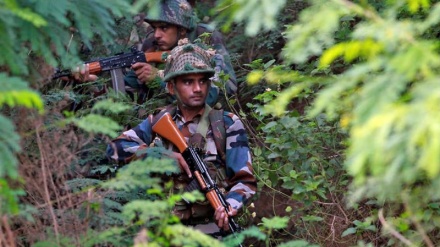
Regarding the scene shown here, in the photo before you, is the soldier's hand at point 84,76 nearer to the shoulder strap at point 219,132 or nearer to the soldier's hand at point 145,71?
the soldier's hand at point 145,71

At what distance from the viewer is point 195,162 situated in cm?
558

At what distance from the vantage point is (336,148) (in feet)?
22.3

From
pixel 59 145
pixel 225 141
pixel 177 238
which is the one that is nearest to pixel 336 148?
pixel 225 141

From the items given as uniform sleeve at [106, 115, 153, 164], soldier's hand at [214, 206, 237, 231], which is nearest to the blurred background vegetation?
uniform sleeve at [106, 115, 153, 164]

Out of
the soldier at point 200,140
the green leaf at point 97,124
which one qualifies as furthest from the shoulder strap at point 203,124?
the green leaf at point 97,124

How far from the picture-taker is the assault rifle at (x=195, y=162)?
214 inches

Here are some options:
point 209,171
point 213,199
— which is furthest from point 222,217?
point 209,171

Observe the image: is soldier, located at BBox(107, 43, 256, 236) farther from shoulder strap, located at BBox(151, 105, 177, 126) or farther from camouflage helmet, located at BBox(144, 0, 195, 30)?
camouflage helmet, located at BBox(144, 0, 195, 30)

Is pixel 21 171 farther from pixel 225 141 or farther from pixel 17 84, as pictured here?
pixel 225 141

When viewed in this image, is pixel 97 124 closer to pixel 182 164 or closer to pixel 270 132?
pixel 182 164

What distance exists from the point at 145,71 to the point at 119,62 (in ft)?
0.75

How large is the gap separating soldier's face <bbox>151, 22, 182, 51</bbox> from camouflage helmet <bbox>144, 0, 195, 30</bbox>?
69 millimetres

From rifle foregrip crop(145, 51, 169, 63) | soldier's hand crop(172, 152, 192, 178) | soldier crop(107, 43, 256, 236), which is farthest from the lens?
rifle foregrip crop(145, 51, 169, 63)

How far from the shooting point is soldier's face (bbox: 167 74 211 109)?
583 cm
